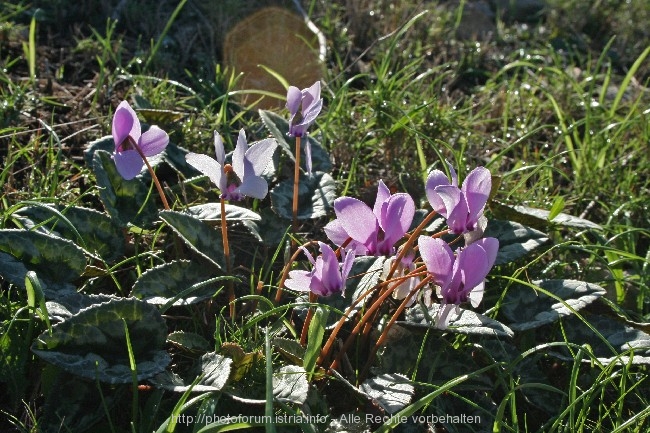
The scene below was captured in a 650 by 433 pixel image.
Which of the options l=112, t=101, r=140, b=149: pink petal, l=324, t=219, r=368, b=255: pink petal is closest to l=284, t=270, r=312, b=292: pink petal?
l=324, t=219, r=368, b=255: pink petal

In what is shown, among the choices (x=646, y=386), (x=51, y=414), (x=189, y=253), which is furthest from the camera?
(x=189, y=253)

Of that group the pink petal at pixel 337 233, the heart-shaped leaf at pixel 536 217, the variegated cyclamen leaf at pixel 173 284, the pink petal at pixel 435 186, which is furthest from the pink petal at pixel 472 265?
the heart-shaped leaf at pixel 536 217

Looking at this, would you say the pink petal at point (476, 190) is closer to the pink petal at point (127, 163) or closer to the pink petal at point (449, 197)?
the pink petal at point (449, 197)

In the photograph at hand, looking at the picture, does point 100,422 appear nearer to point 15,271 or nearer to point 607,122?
point 15,271

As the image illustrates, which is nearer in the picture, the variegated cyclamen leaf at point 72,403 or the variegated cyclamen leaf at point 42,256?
the variegated cyclamen leaf at point 72,403

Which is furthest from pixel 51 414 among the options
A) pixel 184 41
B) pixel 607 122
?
pixel 607 122
